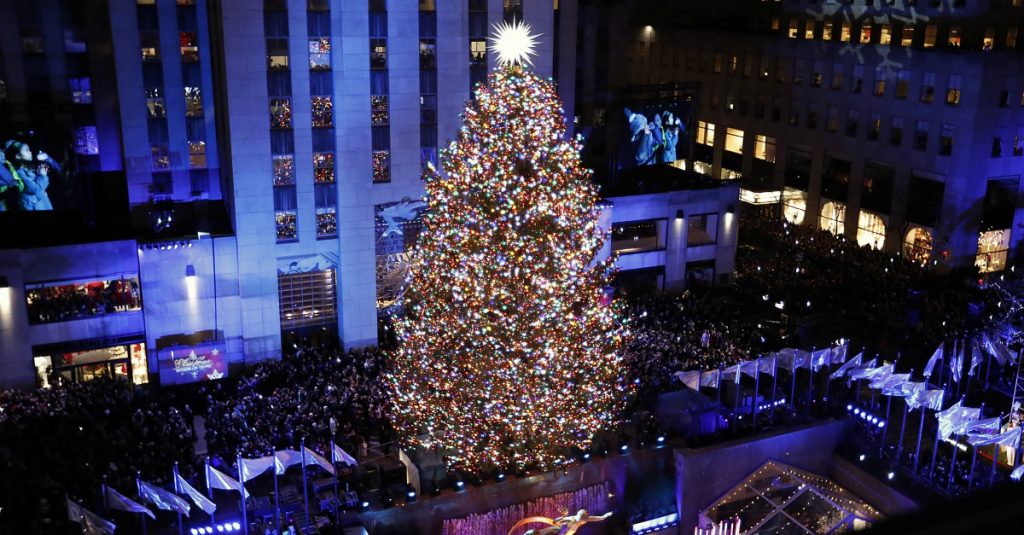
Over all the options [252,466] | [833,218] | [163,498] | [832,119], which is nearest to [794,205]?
[833,218]

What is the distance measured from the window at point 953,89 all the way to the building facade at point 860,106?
69 mm

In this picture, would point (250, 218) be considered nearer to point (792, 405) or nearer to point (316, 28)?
point (316, 28)

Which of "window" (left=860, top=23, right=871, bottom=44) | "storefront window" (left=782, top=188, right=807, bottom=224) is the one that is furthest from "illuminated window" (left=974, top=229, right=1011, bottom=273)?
"window" (left=860, top=23, right=871, bottom=44)

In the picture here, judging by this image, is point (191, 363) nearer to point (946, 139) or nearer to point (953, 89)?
point (946, 139)

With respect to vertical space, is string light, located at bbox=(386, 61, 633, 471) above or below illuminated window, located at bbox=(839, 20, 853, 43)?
below

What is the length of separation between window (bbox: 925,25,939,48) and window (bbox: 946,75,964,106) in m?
4.78

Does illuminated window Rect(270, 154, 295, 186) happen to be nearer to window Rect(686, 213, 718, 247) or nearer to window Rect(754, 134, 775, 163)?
window Rect(686, 213, 718, 247)

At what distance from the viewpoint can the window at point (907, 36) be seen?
5588cm

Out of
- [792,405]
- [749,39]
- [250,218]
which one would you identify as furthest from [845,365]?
[749,39]

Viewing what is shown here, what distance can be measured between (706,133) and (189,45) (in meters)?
43.2

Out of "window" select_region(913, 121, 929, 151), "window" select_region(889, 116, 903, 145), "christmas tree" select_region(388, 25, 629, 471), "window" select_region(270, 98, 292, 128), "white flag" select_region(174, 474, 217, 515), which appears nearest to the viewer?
"white flag" select_region(174, 474, 217, 515)

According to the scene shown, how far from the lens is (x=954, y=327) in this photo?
38.3 meters

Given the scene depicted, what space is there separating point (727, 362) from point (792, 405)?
345cm

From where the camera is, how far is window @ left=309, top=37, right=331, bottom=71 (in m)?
36.0
